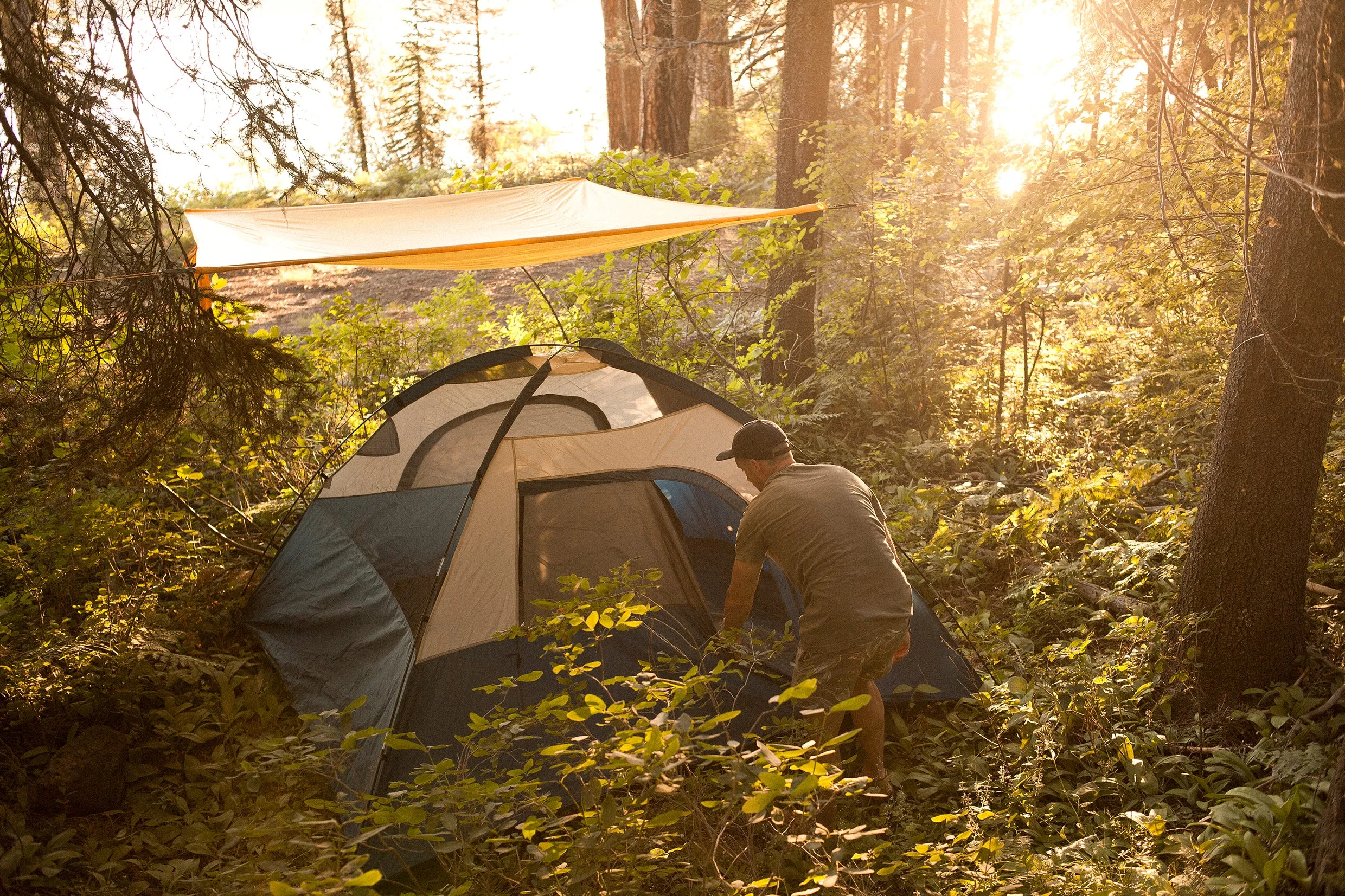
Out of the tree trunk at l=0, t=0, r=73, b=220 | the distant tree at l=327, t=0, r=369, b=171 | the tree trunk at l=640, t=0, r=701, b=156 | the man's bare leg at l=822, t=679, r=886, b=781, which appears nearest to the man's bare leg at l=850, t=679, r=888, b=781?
the man's bare leg at l=822, t=679, r=886, b=781

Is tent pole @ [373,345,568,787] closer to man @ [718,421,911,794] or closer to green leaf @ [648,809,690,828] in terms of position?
man @ [718,421,911,794]

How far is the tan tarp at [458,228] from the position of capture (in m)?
3.98

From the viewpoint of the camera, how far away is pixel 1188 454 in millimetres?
5359

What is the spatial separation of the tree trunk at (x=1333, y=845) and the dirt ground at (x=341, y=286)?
447 inches

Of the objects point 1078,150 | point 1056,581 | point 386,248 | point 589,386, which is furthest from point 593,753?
point 1078,150

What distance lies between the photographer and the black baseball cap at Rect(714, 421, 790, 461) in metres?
3.06

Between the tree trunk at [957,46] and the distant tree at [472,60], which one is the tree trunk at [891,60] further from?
the distant tree at [472,60]

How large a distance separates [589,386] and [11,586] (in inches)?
141

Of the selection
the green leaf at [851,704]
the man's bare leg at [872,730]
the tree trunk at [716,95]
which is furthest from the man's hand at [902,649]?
the tree trunk at [716,95]

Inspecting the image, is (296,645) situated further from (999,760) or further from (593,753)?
(999,760)

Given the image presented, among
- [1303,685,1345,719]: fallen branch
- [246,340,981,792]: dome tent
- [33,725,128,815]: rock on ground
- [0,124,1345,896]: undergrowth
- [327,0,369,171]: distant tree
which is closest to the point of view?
[0,124,1345,896]: undergrowth

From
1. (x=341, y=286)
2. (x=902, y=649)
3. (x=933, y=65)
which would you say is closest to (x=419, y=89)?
(x=341, y=286)

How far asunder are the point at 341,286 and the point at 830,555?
13091 mm

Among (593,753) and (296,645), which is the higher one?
(593,753)
